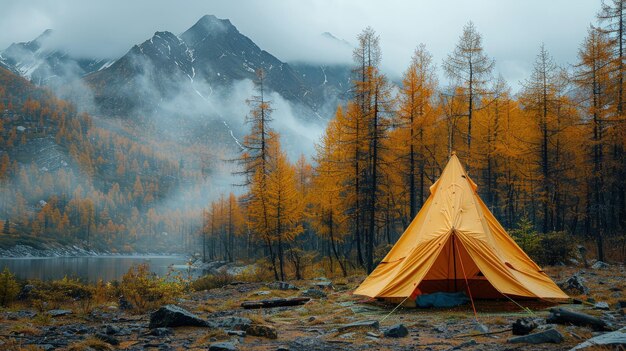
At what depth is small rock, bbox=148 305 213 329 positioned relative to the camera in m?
9.25

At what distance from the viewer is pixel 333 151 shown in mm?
30625

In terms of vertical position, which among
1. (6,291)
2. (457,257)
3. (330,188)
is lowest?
(6,291)

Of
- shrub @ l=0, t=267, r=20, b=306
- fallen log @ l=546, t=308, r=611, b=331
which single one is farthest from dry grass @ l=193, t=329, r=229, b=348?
shrub @ l=0, t=267, r=20, b=306

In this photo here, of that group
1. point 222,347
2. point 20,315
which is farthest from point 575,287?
point 20,315

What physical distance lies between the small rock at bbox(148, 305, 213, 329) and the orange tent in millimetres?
4622

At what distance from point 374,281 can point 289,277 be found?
49.7 feet

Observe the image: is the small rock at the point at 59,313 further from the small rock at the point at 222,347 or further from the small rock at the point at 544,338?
the small rock at the point at 544,338

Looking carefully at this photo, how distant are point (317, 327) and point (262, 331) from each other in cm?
160

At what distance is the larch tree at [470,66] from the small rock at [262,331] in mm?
19378

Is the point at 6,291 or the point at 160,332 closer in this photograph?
the point at 160,332

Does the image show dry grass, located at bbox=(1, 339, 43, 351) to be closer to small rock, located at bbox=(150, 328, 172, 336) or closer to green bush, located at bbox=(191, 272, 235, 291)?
small rock, located at bbox=(150, 328, 172, 336)

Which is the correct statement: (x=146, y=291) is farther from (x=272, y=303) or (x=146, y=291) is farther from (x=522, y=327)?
(x=522, y=327)

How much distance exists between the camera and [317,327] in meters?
9.57

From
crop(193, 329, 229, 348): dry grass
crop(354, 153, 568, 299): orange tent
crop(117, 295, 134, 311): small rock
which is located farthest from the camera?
crop(117, 295, 134, 311): small rock
